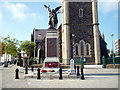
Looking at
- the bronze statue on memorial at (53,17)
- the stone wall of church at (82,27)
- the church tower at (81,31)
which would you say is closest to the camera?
the bronze statue on memorial at (53,17)

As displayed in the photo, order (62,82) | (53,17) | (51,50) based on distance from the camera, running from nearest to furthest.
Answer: (62,82), (51,50), (53,17)

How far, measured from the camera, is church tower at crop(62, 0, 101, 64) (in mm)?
36688

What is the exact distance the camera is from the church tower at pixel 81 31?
120ft

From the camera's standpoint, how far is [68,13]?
122 feet

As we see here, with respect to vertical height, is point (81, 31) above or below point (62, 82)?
above

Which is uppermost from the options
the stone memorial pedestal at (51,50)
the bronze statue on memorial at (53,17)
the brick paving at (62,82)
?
the bronze statue on memorial at (53,17)

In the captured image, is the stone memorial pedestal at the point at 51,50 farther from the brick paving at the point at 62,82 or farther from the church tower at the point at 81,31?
the church tower at the point at 81,31

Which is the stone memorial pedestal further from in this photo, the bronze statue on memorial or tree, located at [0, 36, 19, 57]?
tree, located at [0, 36, 19, 57]

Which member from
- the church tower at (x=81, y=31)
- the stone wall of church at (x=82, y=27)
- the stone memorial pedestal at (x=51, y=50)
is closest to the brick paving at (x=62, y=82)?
the stone memorial pedestal at (x=51, y=50)

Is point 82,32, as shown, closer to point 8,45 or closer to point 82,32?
point 82,32

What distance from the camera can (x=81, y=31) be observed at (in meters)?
37.5

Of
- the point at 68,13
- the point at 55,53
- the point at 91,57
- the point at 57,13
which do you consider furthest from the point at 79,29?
the point at 55,53

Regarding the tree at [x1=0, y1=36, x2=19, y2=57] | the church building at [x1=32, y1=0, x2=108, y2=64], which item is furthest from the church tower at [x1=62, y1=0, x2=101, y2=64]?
the tree at [x1=0, y1=36, x2=19, y2=57]

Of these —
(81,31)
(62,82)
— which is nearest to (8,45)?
(81,31)
